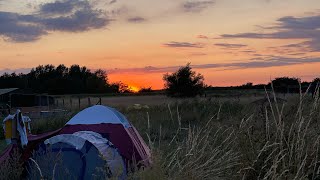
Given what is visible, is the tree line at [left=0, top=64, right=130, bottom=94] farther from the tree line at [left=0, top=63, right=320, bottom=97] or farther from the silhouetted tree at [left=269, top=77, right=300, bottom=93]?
the silhouetted tree at [left=269, top=77, right=300, bottom=93]

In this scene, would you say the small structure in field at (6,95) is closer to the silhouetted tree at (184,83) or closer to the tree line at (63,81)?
the silhouetted tree at (184,83)

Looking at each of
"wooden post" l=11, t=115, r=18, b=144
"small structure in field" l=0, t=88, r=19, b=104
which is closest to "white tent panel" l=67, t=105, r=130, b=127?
"wooden post" l=11, t=115, r=18, b=144

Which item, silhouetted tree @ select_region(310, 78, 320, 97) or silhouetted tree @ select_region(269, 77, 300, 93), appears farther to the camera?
silhouetted tree @ select_region(269, 77, 300, 93)

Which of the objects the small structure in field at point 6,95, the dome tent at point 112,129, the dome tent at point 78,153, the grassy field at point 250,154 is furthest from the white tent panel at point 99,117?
the small structure in field at point 6,95

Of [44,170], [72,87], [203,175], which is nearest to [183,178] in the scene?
[203,175]

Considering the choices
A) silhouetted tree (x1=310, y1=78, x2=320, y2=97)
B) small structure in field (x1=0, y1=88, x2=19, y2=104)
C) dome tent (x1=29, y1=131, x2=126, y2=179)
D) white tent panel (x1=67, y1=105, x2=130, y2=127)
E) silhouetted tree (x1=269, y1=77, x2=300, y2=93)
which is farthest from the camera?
small structure in field (x1=0, y1=88, x2=19, y2=104)

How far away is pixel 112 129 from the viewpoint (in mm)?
8719

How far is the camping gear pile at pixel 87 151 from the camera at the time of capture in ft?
22.5

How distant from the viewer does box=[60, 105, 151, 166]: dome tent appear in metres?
8.10

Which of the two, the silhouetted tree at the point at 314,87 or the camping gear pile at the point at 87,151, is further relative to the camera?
the silhouetted tree at the point at 314,87

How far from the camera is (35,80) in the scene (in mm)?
109188

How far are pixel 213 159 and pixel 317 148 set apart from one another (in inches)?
52.9

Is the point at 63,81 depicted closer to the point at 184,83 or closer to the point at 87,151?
the point at 184,83

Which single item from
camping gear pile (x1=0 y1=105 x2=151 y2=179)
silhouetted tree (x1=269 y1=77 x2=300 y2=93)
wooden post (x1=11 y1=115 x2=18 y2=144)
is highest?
silhouetted tree (x1=269 y1=77 x2=300 y2=93)
